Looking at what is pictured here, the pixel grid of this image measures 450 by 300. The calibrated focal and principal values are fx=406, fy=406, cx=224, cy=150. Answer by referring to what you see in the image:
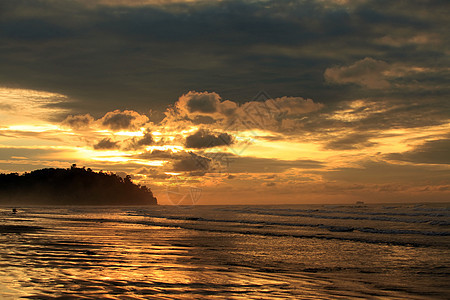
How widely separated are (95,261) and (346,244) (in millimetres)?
15720

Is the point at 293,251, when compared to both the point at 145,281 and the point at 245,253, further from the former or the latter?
the point at 145,281

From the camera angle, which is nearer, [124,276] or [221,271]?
[124,276]

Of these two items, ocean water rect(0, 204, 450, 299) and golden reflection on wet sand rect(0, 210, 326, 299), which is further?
ocean water rect(0, 204, 450, 299)

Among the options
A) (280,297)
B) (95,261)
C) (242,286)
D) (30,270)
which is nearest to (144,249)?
(95,261)

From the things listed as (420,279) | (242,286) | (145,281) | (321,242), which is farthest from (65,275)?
(321,242)

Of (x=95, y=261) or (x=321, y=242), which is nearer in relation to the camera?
(x=95, y=261)

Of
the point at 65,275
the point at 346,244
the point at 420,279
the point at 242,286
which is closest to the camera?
the point at 242,286

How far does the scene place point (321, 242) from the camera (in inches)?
1029

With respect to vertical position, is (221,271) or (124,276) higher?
(124,276)

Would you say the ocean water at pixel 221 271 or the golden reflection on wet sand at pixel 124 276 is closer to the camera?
the golden reflection on wet sand at pixel 124 276

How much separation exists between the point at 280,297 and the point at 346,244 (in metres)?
16.1

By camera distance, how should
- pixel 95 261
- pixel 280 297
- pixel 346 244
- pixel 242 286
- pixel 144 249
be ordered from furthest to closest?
pixel 346 244 → pixel 144 249 → pixel 95 261 → pixel 242 286 → pixel 280 297

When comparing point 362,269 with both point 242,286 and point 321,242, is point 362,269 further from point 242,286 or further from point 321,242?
point 321,242

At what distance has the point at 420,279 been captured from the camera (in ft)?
45.9
